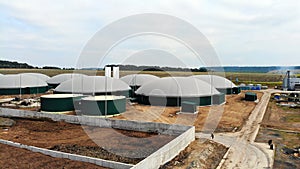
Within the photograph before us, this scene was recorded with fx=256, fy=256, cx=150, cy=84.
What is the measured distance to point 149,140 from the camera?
1959cm

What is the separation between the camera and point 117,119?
2505cm

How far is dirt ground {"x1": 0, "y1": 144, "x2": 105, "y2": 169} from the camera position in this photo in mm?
13602

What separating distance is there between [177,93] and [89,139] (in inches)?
753

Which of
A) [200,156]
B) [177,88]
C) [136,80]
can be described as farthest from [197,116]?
[136,80]

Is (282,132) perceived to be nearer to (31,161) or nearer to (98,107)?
(98,107)

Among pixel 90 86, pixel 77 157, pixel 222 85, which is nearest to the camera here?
pixel 77 157

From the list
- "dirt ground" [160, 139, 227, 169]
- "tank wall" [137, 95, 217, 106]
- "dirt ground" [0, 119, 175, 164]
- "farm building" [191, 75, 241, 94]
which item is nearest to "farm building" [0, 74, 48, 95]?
"tank wall" [137, 95, 217, 106]

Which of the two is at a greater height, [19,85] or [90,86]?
[90,86]

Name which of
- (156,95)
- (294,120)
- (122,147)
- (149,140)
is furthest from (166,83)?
(122,147)

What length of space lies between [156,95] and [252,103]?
1718 centimetres

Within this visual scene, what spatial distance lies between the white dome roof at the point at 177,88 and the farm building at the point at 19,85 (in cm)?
2538

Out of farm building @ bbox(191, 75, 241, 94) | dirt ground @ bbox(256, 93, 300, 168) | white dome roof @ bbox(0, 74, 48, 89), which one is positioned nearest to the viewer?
dirt ground @ bbox(256, 93, 300, 168)

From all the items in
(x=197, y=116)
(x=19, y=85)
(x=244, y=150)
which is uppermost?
(x=19, y=85)

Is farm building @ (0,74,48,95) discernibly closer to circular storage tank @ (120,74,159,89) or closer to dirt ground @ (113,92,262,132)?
circular storage tank @ (120,74,159,89)
